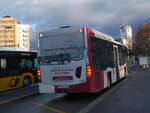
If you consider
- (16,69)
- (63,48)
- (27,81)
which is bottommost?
(27,81)

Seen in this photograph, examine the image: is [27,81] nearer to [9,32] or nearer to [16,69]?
[16,69]

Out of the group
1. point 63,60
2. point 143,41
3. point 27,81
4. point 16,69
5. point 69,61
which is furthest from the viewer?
point 143,41

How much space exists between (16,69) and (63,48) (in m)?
6.26

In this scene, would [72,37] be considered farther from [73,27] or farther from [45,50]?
[45,50]

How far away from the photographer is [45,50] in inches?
420

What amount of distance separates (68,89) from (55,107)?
1.16m

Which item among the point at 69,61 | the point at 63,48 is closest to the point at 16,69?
the point at 63,48

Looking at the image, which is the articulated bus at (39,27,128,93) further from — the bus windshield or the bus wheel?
the bus wheel

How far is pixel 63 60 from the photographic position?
10258 mm

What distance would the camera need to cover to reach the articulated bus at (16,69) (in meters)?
14.6

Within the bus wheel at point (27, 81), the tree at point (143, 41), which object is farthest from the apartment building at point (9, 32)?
the bus wheel at point (27, 81)

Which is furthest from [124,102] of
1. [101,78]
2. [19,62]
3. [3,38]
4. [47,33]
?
[3,38]

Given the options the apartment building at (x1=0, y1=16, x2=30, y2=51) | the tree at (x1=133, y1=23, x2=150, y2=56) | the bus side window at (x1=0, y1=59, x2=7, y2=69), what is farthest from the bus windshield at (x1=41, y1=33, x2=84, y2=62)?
the apartment building at (x1=0, y1=16, x2=30, y2=51)

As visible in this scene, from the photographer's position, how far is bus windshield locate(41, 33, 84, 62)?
10172 millimetres
